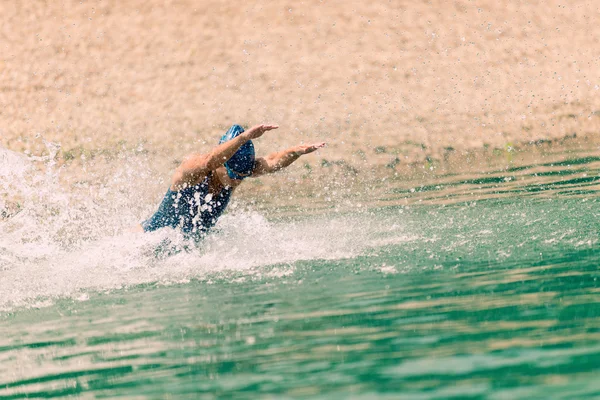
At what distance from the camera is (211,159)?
10.1 meters

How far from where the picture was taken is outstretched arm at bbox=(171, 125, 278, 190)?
32.2 feet

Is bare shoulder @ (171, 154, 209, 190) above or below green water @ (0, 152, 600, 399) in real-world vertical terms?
above

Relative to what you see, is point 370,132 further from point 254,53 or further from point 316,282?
point 316,282

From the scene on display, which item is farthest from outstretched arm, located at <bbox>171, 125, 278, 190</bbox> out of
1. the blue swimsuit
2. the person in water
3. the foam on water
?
the foam on water

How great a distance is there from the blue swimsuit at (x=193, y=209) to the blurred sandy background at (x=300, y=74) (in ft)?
46.1

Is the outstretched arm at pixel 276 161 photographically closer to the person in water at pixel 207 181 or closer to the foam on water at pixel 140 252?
the person in water at pixel 207 181

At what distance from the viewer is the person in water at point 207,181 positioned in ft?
34.1

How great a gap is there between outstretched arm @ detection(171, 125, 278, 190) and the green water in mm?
1244

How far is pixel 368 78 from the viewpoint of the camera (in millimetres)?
29359

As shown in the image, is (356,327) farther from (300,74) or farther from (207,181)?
(300,74)

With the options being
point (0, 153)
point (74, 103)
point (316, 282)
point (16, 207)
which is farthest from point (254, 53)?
point (316, 282)

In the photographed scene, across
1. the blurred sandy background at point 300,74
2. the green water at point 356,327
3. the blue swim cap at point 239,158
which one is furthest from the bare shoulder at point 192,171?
the blurred sandy background at point 300,74

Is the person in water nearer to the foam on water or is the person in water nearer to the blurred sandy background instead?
the foam on water

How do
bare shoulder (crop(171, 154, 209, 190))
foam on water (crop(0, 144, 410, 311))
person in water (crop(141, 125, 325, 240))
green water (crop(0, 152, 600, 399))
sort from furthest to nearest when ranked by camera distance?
person in water (crop(141, 125, 325, 240)), bare shoulder (crop(171, 154, 209, 190)), foam on water (crop(0, 144, 410, 311)), green water (crop(0, 152, 600, 399))
